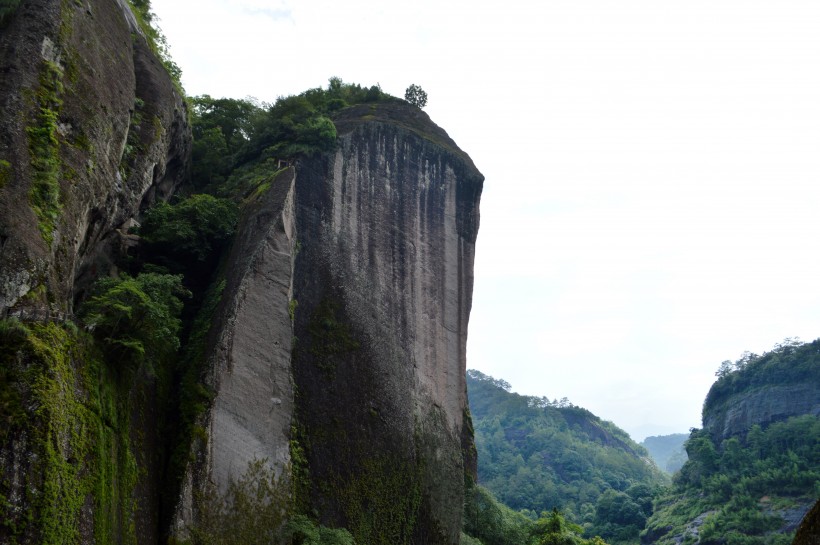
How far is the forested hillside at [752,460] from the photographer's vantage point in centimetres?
4597

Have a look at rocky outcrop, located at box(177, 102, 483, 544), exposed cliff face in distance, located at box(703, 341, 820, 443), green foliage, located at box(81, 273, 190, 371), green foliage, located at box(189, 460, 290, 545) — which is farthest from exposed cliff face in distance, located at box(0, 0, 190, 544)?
exposed cliff face in distance, located at box(703, 341, 820, 443)

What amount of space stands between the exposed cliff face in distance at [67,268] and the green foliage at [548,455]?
4979cm

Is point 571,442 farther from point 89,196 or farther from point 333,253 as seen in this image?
Result: point 89,196

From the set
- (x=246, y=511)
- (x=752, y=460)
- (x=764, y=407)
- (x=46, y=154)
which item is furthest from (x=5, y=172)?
(x=764, y=407)

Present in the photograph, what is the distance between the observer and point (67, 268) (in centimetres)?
Result: 1190

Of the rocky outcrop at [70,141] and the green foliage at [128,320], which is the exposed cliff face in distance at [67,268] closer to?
the rocky outcrop at [70,141]

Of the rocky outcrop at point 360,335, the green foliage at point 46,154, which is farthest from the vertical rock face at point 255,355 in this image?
the green foliage at point 46,154

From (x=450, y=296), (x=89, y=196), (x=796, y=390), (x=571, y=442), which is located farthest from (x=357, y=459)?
(x=571, y=442)

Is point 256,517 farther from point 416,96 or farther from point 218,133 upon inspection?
point 416,96

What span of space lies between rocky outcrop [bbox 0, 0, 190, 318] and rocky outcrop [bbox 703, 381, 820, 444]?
182 feet

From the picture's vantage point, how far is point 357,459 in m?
16.9

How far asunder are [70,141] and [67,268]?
Answer: 2.60 metres

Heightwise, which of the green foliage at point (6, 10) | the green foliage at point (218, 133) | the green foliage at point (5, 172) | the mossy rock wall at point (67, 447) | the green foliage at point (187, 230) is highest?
the green foliage at point (218, 133)

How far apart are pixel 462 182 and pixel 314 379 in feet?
33.1
